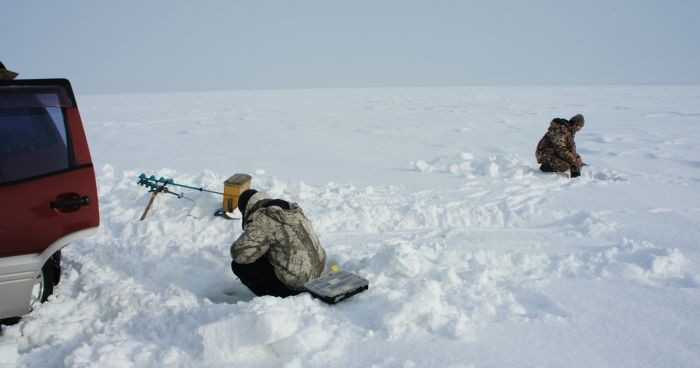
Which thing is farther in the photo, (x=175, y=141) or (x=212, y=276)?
(x=175, y=141)

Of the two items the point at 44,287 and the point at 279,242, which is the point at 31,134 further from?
the point at 279,242

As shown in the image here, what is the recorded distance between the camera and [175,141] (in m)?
13.1

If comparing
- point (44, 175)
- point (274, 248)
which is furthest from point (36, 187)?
point (274, 248)

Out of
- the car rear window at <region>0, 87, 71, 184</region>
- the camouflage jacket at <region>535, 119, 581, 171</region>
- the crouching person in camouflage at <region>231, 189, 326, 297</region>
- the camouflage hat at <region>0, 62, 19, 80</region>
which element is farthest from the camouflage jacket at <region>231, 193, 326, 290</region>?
the camouflage jacket at <region>535, 119, 581, 171</region>

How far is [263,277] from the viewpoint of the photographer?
3.12m

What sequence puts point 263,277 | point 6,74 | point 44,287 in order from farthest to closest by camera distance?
1. point 263,277
2. point 6,74
3. point 44,287

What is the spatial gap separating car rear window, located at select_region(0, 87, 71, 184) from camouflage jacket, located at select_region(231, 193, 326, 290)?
3.73ft

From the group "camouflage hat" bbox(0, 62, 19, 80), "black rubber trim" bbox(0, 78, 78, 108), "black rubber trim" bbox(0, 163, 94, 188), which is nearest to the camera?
"black rubber trim" bbox(0, 163, 94, 188)

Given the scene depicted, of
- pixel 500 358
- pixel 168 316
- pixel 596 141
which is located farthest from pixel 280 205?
pixel 596 141

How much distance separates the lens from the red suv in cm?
219

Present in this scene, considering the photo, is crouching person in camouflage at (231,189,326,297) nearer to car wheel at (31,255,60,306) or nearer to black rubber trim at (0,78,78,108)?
car wheel at (31,255,60,306)

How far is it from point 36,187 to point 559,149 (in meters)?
6.90

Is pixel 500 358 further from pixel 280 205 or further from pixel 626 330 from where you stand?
pixel 280 205

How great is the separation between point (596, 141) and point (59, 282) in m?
12.1
